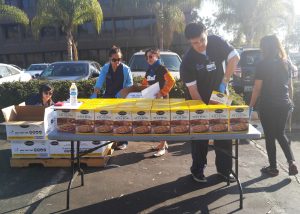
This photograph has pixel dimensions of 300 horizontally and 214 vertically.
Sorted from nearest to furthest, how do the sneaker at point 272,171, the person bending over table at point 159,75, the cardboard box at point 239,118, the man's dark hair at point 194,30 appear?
1. the cardboard box at point 239,118
2. the man's dark hair at point 194,30
3. the sneaker at point 272,171
4. the person bending over table at point 159,75

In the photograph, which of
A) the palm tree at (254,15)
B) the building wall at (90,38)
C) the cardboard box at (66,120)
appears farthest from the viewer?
the building wall at (90,38)

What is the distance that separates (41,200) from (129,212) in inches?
46.3

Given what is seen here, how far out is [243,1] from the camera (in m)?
30.0

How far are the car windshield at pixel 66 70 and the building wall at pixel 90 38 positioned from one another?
22279 mm

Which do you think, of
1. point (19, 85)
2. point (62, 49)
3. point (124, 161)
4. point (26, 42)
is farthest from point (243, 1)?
point (124, 161)

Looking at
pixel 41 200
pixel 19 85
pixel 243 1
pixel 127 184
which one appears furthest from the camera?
pixel 243 1

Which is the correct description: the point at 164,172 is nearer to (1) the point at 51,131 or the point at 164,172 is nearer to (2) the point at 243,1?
(1) the point at 51,131

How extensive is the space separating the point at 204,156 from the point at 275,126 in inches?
43.2

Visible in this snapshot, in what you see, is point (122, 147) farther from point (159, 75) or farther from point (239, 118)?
point (239, 118)

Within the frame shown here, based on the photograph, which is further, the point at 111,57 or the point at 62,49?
the point at 62,49

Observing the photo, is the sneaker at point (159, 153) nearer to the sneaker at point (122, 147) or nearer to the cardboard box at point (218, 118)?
the sneaker at point (122, 147)

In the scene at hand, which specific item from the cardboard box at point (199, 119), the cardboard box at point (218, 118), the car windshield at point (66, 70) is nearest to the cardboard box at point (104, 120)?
the cardboard box at point (199, 119)

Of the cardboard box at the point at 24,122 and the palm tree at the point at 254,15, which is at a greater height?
the palm tree at the point at 254,15

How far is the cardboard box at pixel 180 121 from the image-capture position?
389 cm
